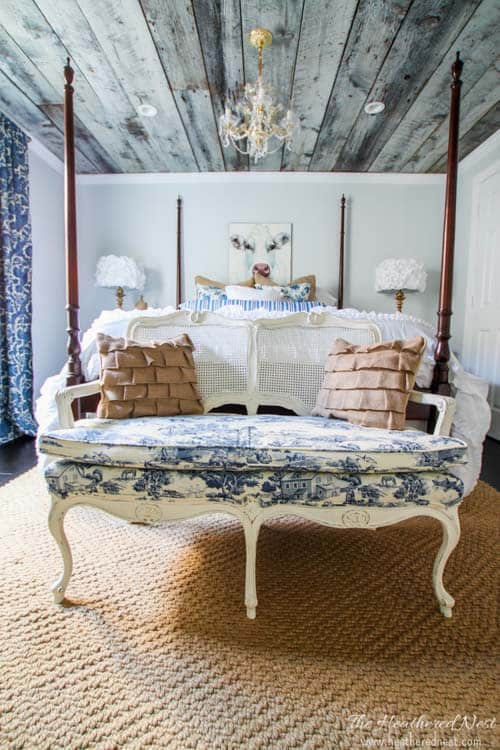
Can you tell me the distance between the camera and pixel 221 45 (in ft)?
7.13

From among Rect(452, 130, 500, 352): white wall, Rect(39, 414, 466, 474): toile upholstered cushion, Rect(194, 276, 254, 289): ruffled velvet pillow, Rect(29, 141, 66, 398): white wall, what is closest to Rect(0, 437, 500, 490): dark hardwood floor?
Rect(29, 141, 66, 398): white wall

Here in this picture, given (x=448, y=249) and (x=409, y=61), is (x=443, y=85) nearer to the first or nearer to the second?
(x=409, y=61)

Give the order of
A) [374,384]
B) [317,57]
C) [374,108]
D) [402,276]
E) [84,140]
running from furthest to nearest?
[402,276] < [84,140] < [374,108] < [317,57] < [374,384]

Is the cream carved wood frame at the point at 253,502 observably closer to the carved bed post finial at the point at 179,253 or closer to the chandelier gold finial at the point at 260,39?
the chandelier gold finial at the point at 260,39

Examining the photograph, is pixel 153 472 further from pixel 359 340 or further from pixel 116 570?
pixel 359 340

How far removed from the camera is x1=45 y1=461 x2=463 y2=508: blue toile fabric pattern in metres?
1.03

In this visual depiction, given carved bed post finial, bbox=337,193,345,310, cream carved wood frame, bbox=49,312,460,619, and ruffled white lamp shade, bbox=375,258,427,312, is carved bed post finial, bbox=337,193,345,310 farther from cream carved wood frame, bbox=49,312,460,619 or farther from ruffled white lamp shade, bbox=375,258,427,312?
cream carved wood frame, bbox=49,312,460,619

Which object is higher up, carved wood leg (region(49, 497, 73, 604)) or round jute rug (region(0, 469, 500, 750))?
carved wood leg (region(49, 497, 73, 604))

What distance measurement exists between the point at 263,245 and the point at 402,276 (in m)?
1.43

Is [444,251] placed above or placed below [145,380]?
above

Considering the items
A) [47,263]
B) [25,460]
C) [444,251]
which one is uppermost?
[47,263]

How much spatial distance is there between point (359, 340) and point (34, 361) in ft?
9.56

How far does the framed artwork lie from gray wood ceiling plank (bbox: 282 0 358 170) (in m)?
0.91

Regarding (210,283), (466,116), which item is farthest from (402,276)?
(210,283)
